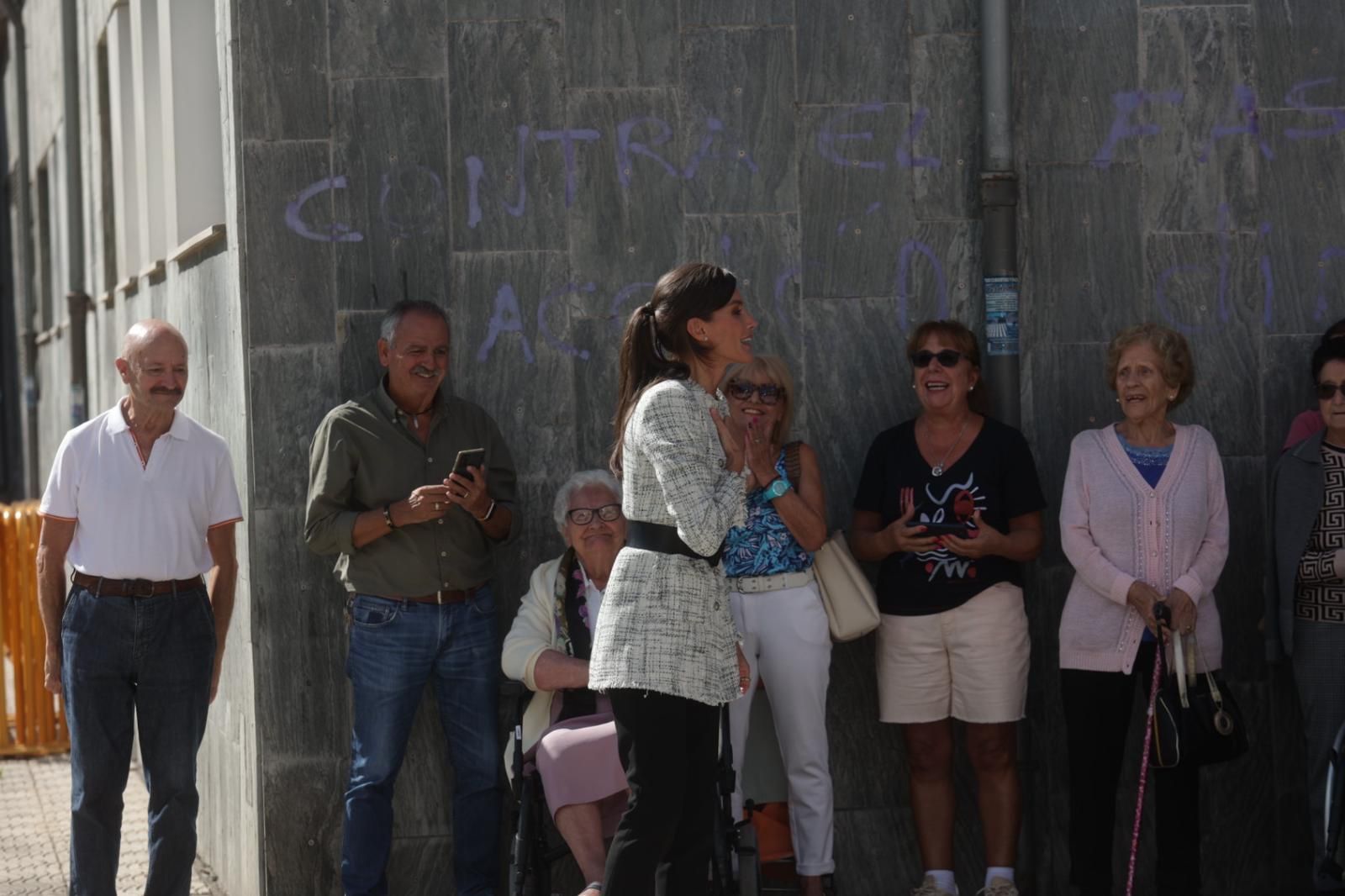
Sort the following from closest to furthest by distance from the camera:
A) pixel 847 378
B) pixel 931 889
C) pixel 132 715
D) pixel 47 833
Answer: pixel 132 715 < pixel 931 889 < pixel 847 378 < pixel 47 833

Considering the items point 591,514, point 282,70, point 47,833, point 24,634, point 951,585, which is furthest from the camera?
point 24,634

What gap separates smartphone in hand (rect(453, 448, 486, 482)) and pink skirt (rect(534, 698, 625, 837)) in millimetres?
940

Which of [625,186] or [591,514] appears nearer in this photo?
[591,514]

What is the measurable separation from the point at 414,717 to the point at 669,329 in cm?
220

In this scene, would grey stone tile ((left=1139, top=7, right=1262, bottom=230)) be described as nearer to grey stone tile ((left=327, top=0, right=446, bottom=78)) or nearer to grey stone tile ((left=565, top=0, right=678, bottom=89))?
grey stone tile ((left=565, top=0, right=678, bottom=89))

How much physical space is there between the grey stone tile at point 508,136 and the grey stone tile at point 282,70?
1.62 ft

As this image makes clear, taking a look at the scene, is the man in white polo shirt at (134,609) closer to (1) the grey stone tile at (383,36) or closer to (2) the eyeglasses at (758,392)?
(1) the grey stone tile at (383,36)

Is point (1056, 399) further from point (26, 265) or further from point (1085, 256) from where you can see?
point (26, 265)

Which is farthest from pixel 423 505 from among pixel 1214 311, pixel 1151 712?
pixel 1214 311

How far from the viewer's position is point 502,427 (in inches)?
263

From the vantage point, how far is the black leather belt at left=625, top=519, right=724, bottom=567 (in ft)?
16.0

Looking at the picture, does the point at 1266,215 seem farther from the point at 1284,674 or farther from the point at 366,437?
the point at 366,437

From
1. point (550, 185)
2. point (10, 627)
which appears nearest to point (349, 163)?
point (550, 185)

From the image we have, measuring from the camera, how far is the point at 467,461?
5984 millimetres
